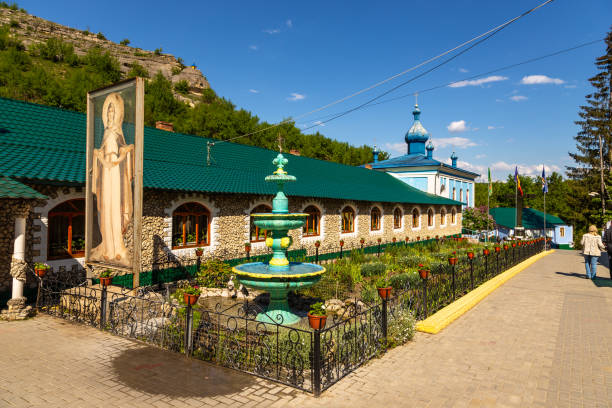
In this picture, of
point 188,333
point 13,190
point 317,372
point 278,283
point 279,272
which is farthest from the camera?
point 13,190

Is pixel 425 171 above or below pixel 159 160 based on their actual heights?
above

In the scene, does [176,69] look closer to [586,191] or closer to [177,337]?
[586,191]

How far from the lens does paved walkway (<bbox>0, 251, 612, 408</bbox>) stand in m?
4.54

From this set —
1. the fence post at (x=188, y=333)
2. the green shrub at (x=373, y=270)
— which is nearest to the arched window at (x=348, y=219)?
the green shrub at (x=373, y=270)

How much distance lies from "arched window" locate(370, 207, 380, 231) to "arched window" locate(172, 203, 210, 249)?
11.8m

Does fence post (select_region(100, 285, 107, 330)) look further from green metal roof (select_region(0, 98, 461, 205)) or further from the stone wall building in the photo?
green metal roof (select_region(0, 98, 461, 205))

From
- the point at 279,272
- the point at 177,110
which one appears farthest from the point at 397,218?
the point at 177,110

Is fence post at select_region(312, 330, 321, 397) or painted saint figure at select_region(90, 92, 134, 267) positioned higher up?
painted saint figure at select_region(90, 92, 134, 267)

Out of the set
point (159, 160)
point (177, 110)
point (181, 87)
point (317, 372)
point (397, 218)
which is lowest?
point (317, 372)

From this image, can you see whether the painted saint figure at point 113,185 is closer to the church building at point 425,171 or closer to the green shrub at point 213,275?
the green shrub at point 213,275

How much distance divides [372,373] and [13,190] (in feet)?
26.7

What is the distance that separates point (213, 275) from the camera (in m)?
11.5

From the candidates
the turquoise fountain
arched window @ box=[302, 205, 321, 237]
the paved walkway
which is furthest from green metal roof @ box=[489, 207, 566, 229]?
the turquoise fountain

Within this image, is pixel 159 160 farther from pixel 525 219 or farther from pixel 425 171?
pixel 525 219
